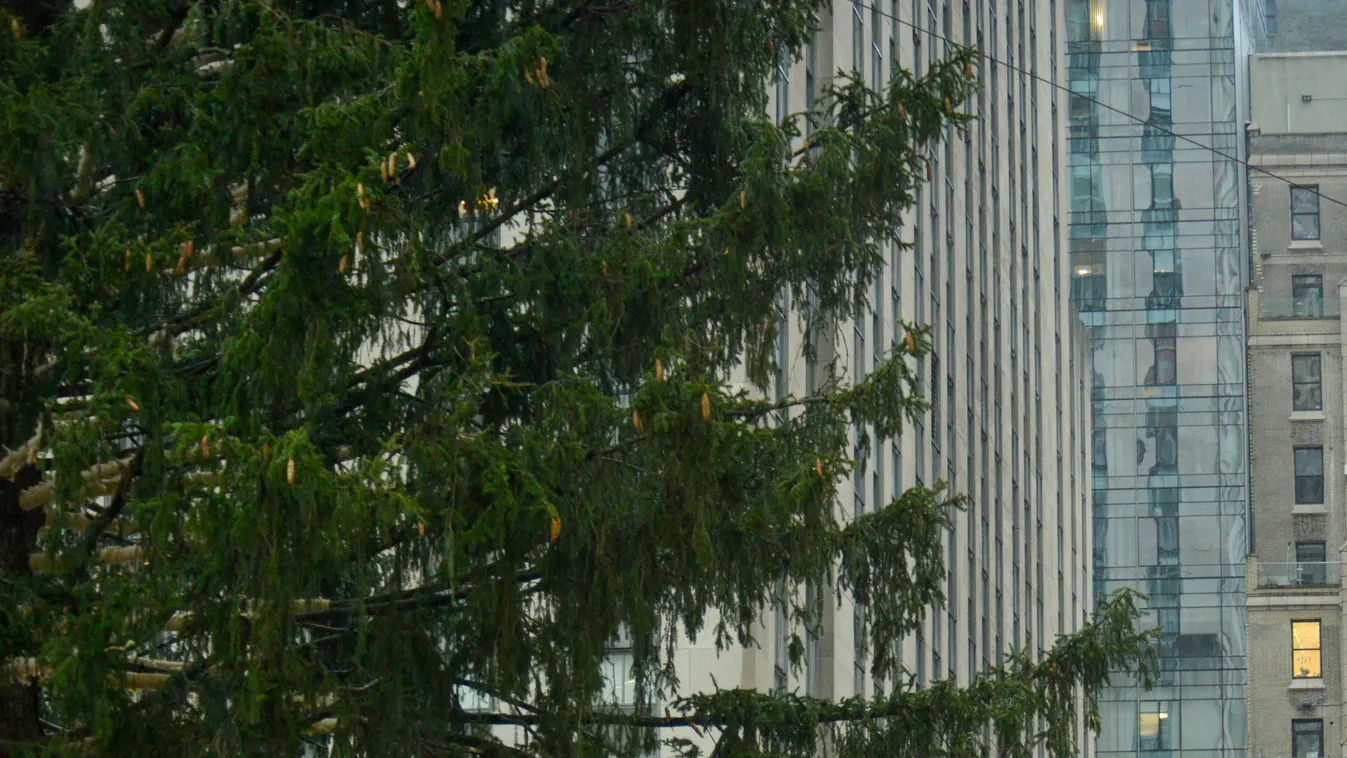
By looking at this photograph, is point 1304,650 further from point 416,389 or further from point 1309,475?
point 416,389

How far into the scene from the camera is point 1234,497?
266 feet

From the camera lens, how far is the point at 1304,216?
9519 cm

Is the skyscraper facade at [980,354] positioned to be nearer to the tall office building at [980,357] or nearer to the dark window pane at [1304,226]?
the tall office building at [980,357]

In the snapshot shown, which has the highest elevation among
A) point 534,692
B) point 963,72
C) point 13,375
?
point 963,72

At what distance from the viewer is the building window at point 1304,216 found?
3740 inches

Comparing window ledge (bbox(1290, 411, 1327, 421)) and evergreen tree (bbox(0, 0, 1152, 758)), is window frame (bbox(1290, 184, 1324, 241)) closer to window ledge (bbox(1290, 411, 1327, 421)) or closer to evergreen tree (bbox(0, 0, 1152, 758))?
window ledge (bbox(1290, 411, 1327, 421))

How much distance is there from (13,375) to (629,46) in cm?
445

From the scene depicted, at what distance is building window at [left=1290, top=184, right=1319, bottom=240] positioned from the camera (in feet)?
312

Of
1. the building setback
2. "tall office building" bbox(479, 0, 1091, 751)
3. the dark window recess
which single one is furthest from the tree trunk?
the building setback

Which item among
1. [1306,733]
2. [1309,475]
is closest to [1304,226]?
[1309,475]

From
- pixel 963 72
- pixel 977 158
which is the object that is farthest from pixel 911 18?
pixel 963 72

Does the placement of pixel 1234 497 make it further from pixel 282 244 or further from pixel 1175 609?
pixel 282 244

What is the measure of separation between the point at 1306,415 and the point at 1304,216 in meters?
8.61

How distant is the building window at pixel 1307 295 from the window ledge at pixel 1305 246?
1030 millimetres
